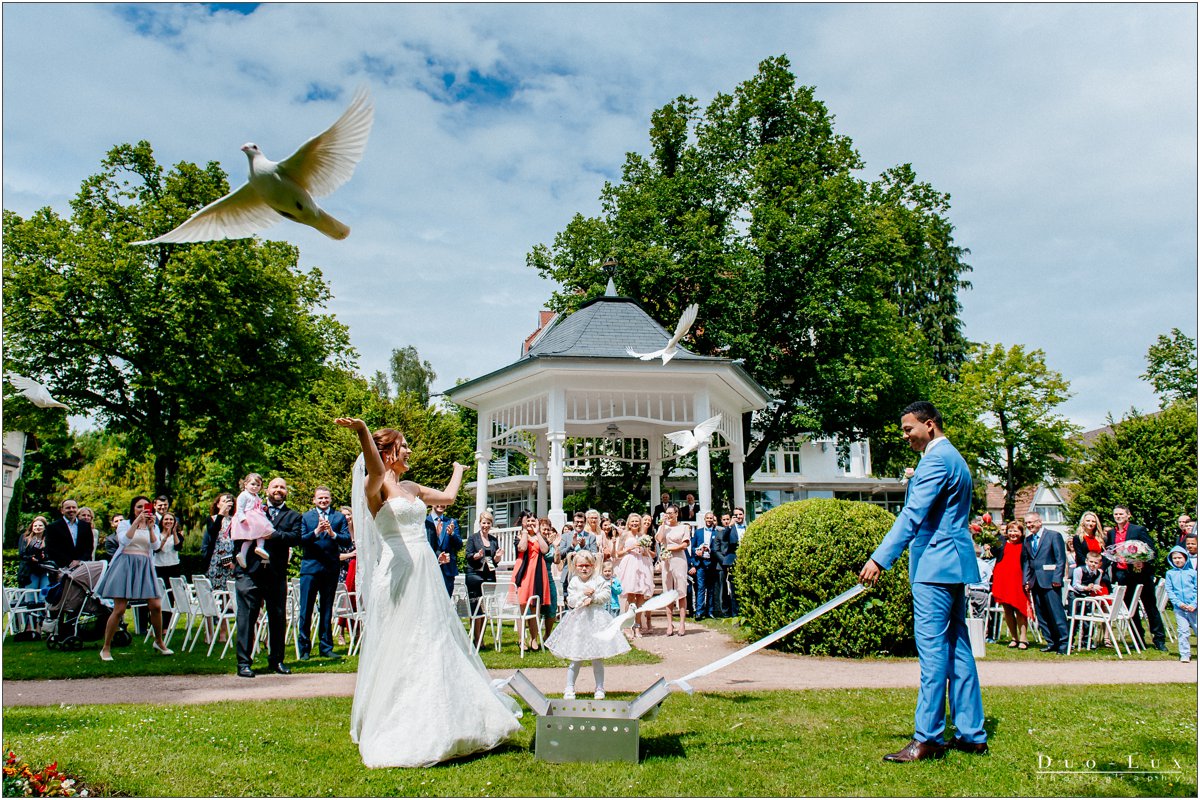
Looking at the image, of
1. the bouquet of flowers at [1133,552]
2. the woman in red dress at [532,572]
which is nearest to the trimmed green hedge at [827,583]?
the woman in red dress at [532,572]

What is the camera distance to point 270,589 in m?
8.91

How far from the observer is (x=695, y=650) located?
1103 cm

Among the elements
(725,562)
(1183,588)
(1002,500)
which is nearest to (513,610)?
(725,562)

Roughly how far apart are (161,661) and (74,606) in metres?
2.34

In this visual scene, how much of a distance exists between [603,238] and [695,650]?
1973 cm

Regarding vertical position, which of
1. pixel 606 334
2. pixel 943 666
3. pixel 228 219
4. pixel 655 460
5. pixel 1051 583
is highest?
pixel 606 334

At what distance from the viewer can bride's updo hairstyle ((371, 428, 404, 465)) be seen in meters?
5.74

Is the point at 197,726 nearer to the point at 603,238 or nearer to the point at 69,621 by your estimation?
the point at 69,621

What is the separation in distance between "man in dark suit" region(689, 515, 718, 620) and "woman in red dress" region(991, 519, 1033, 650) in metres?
4.72

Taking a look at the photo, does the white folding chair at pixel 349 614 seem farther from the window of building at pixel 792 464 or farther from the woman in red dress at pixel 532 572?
the window of building at pixel 792 464

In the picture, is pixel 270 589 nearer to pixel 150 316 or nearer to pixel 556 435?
pixel 556 435

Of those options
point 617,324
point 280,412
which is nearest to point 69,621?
point 617,324

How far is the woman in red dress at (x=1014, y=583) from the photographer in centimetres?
1182

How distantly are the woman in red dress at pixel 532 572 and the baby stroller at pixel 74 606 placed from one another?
5.55 m
